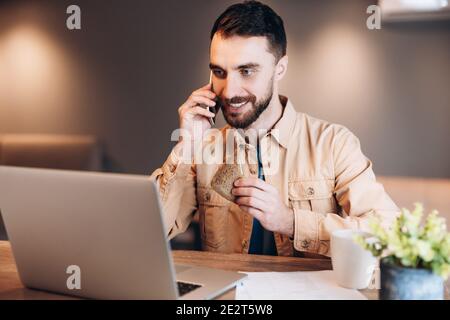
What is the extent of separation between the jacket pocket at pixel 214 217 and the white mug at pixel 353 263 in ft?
2.51

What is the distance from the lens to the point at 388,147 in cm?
346

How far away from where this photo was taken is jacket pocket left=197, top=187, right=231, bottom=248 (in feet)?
5.83

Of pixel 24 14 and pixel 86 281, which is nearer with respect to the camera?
pixel 86 281

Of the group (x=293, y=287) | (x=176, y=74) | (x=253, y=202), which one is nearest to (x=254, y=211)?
(x=253, y=202)

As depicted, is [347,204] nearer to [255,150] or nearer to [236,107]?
[255,150]

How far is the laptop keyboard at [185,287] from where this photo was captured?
965 mm

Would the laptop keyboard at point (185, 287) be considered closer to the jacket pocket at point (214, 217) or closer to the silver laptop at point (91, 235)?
the silver laptop at point (91, 235)

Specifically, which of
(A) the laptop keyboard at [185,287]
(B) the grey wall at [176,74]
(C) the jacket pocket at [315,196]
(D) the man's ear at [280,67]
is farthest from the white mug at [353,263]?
(B) the grey wall at [176,74]

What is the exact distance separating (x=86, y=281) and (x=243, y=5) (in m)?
1.18

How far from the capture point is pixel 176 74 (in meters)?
3.71

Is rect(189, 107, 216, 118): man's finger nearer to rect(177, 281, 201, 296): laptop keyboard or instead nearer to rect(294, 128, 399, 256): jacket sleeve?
rect(294, 128, 399, 256): jacket sleeve

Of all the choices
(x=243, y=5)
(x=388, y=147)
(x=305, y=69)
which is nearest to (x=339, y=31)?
(x=305, y=69)

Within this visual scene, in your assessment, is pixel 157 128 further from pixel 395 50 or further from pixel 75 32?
pixel 395 50
